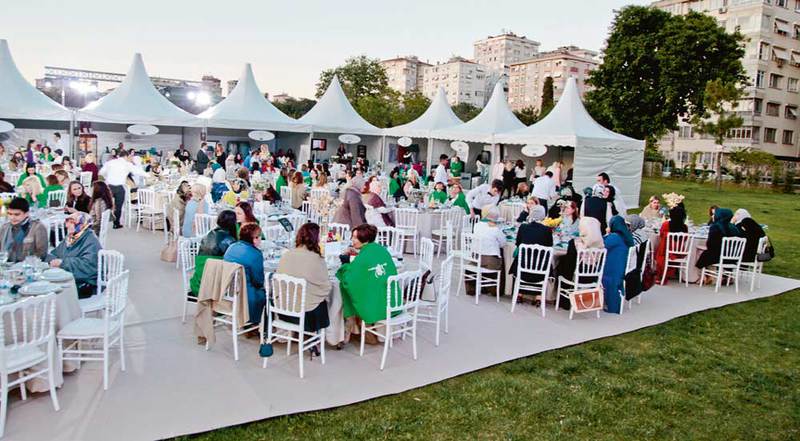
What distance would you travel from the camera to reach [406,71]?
5157 inches

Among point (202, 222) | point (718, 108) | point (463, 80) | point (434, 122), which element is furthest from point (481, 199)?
point (463, 80)

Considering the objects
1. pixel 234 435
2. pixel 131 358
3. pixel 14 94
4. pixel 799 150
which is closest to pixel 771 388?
pixel 234 435

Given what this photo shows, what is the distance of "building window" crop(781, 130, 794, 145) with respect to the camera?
48481mm

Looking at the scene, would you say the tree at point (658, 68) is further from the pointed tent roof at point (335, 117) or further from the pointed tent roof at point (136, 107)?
the pointed tent roof at point (136, 107)

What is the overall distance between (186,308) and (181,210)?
3287 mm

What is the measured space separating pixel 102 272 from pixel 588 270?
548cm

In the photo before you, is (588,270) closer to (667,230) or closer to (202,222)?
(667,230)

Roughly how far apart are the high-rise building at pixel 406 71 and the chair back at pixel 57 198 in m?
124

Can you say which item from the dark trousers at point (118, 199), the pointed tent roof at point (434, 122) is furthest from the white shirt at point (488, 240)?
the pointed tent roof at point (434, 122)

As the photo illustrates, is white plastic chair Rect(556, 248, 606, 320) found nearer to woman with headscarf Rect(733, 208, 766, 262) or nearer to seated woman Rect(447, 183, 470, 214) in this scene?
woman with headscarf Rect(733, 208, 766, 262)

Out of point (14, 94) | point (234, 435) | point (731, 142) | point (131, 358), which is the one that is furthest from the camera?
point (731, 142)

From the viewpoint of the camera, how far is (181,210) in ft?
30.0

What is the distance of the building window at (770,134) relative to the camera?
156ft

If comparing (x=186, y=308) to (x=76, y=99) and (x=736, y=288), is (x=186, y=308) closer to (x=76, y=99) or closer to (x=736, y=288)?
(x=736, y=288)
